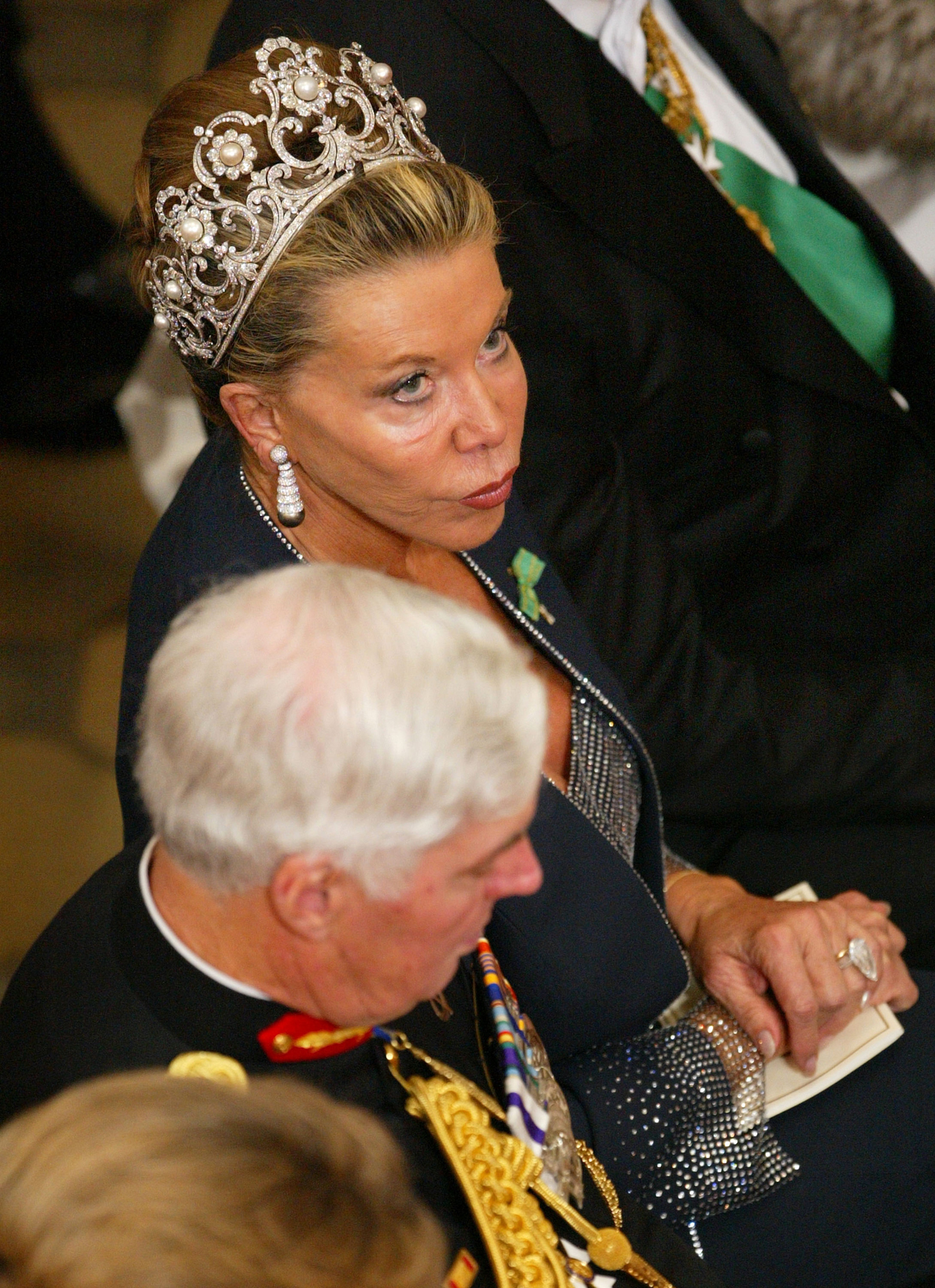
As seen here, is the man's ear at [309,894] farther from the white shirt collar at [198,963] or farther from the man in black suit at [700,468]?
the man in black suit at [700,468]

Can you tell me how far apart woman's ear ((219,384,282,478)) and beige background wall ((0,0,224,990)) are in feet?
3.91

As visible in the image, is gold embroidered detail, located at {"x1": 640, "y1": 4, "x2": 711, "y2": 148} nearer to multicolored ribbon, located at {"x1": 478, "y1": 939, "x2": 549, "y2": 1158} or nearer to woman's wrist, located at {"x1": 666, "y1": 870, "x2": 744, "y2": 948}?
woman's wrist, located at {"x1": 666, "y1": 870, "x2": 744, "y2": 948}

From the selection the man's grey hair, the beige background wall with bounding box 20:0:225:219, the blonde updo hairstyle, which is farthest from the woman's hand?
the beige background wall with bounding box 20:0:225:219

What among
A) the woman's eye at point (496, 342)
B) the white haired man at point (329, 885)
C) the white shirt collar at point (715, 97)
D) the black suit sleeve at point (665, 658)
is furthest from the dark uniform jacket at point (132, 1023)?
the white shirt collar at point (715, 97)

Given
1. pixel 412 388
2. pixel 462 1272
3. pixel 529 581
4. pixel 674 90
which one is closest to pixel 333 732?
pixel 462 1272

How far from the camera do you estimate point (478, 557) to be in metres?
1.51

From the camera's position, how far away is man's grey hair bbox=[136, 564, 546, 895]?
814 mm

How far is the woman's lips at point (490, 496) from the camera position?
1.33 metres

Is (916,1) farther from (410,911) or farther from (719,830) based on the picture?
(410,911)

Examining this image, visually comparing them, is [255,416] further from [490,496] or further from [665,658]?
[665,658]

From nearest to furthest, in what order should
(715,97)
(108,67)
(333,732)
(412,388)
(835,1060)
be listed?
(333,732), (412,388), (835,1060), (715,97), (108,67)

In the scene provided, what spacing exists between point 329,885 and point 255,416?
22.9 inches

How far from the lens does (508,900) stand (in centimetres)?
129

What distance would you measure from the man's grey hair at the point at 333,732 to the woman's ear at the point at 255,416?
0.42 m
